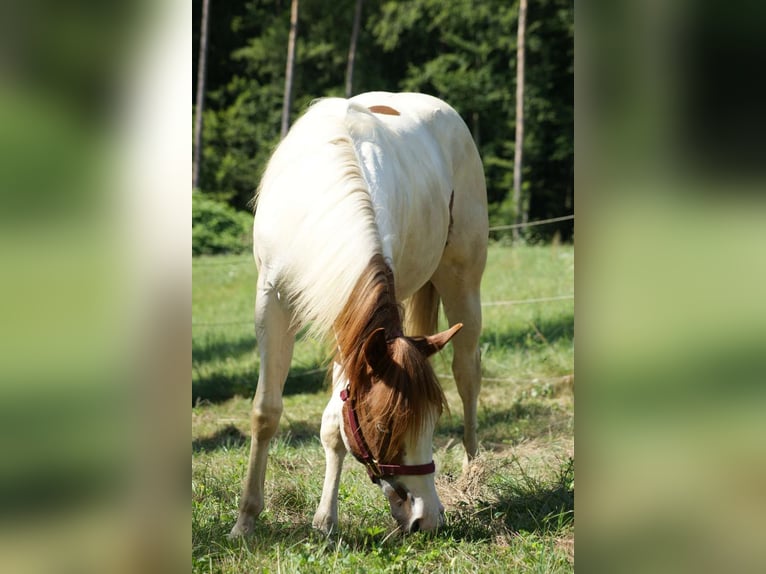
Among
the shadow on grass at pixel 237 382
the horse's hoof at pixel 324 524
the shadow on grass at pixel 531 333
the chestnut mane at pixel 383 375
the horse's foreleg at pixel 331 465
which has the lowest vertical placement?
the shadow on grass at pixel 237 382

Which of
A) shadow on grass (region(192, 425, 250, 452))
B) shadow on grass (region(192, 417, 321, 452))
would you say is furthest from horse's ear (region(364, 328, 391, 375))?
shadow on grass (region(192, 425, 250, 452))

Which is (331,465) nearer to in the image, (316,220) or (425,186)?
(316,220)

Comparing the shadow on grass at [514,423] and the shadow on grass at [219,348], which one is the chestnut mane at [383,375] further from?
the shadow on grass at [219,348]

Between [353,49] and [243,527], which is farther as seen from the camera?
[353,49]

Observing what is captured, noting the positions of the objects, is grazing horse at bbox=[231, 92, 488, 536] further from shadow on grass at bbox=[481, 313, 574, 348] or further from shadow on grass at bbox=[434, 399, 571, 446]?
shadow on grass at bbox=[481, 313, 574, 348]

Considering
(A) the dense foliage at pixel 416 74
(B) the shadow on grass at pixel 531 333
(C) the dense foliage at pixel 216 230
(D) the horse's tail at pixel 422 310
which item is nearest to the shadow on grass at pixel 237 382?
(B) the shadow on grass at pixel 531 333

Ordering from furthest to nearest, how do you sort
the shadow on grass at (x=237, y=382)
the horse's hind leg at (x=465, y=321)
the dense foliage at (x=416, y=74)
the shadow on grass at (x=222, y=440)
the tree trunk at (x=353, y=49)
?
the dense foliage at (x=416, y=74), the tree trunk at (x=353, y=49), the shadow on grass at (x=237, y=382), the shadow on grass at (x=222, y=440), the horse's hind leg at (x=465, y=321)

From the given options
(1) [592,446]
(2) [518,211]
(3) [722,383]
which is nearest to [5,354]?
(1) [592,446]

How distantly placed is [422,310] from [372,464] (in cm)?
210

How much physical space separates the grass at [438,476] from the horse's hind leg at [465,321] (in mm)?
335

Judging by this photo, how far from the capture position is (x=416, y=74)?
78.8ft

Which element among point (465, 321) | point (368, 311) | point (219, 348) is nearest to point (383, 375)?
point (368, 311)

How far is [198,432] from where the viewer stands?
17.8 ft

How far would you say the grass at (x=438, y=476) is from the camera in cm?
293
